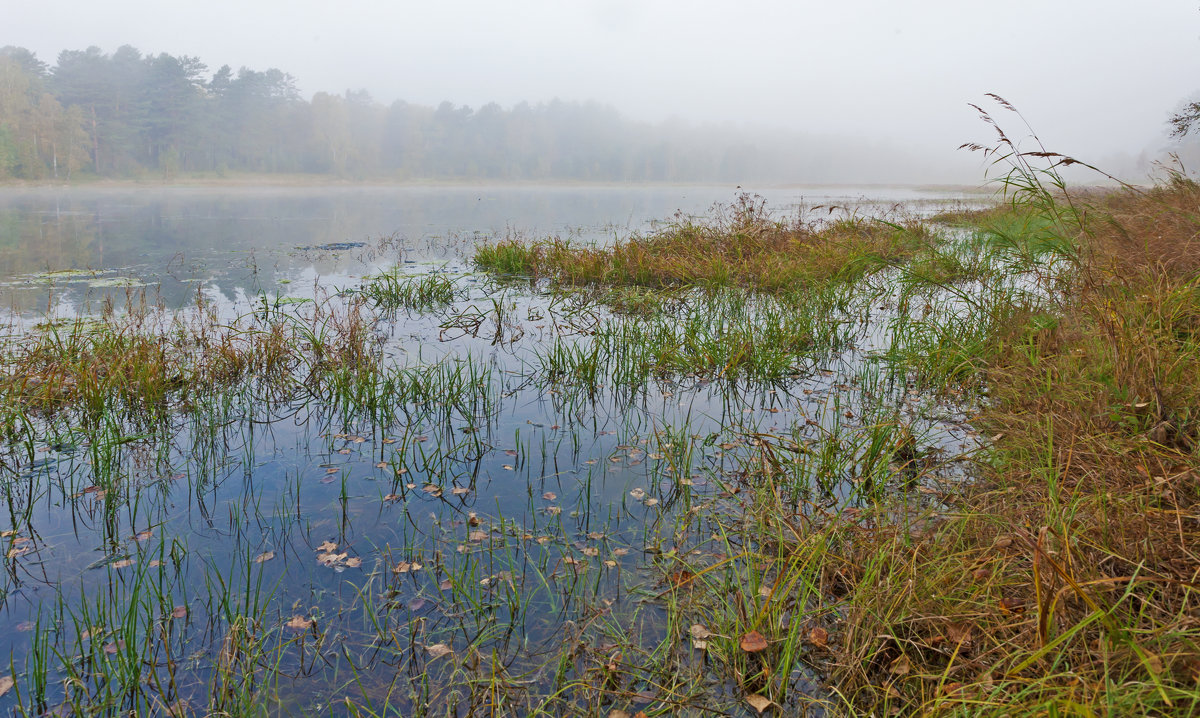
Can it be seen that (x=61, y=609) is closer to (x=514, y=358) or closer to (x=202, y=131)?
(x=514, y=358)

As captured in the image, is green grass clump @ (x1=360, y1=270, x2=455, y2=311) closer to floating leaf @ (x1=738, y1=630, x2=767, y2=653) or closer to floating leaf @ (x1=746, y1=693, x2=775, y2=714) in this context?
floating leaf @ (x1=738, y1=630, x2=767, y2=653)

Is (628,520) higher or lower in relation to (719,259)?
lower

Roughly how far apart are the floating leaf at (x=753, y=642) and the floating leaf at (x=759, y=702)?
0.17 m

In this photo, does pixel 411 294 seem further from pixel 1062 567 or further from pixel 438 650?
pixel 1062 567

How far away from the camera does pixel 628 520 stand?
4.06 metres

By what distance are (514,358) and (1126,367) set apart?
5.74 metres

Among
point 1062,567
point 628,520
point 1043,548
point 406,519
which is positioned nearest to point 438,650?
point 406,519

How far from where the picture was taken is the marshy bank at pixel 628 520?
2.57m

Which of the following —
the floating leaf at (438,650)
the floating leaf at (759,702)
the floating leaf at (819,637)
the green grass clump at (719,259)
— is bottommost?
the floating leaf at (438,650)

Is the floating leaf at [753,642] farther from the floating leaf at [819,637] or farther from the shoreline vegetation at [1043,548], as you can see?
the floating leaf at [819,637]

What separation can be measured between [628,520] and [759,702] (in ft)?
5.19

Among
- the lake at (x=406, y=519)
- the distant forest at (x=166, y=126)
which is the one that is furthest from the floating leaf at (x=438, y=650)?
the distant forest at (x=166, y=126)

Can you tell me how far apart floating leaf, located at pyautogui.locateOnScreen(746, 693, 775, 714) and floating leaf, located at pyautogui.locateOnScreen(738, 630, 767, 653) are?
17cm

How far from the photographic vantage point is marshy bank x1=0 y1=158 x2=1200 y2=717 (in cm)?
257
